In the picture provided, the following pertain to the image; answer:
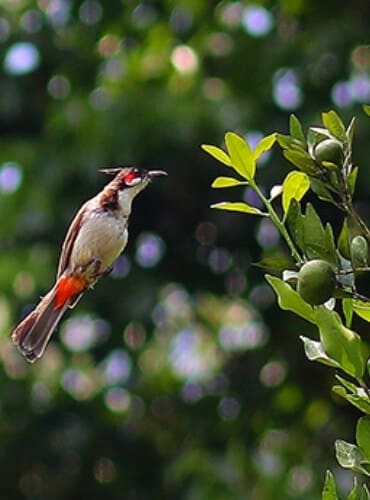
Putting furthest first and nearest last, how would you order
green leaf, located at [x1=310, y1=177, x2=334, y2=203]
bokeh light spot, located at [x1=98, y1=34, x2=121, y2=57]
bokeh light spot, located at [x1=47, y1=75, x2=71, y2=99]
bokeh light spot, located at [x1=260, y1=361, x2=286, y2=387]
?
bokeh light spot, located at [x1=98, y1=34, x2=121, y2=57] → bokeh light spot, located at [x1=47, y1=75, x2=71, y2=99] → bokeh light spot, located at [x1=260, y1=361, x2=286, y2=387] → green leaf, located at [x1=310, y1=177, x2=334, y2=203]

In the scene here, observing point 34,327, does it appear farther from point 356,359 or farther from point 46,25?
point 46,25

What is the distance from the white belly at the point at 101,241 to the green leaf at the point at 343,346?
0.34 metres

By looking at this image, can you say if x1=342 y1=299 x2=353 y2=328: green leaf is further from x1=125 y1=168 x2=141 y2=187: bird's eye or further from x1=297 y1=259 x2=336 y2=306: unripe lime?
x1=125 y1=168 x2=141 y2=187: bird's eye

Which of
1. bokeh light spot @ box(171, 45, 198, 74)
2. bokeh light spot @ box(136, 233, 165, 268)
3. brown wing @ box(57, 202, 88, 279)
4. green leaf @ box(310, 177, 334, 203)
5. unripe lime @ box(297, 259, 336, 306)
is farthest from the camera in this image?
bokeh light spot @ box(171, 45, 198, 74)

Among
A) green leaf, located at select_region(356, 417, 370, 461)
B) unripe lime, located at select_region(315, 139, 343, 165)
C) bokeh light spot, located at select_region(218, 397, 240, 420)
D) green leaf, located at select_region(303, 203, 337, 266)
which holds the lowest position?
bokeh light spot, located at select_region(218, 397, 240, 420)

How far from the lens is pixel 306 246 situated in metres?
1.36

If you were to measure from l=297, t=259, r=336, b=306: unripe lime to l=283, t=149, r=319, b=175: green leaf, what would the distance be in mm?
119

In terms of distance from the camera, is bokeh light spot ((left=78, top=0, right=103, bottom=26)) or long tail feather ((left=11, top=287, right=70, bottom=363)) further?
bokeh light spot ((left=78, top=0, right=103, bottom=26))

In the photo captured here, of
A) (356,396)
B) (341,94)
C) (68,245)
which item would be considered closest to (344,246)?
(356,396)

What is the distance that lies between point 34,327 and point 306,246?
46 centimetres

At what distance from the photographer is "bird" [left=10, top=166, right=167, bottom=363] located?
167cm

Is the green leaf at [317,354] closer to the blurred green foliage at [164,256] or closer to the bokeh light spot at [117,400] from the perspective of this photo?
the blurred green foliage at [164,256]

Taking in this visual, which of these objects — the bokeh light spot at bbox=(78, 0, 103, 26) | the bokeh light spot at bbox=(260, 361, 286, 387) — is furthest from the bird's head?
the bokeh light spot at bbox=(78, 0, 103, 26)

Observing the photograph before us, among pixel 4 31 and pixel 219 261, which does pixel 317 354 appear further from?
pixel 4 31
